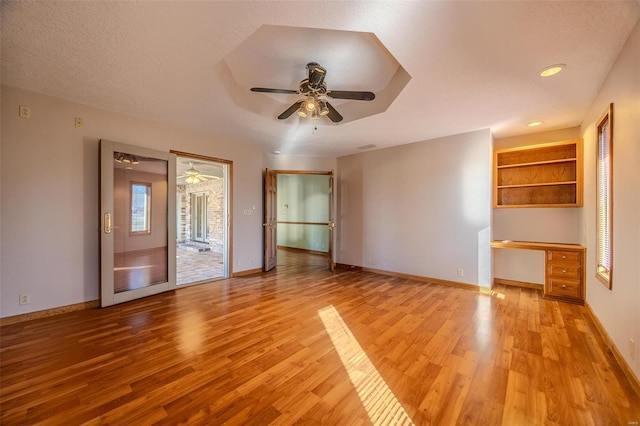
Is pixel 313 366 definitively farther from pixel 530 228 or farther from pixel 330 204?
pixel 530 228

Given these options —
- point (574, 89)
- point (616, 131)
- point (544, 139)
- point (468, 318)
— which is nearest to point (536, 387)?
point (468, 318)

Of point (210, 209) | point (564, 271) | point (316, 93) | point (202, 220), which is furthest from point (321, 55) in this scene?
point (202, 220)

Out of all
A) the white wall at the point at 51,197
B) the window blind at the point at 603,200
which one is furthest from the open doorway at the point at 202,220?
the window blind at the point at 603,200

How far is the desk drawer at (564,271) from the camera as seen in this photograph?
3.45 m

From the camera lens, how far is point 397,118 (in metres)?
3.56

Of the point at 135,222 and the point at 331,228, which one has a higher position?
the point at 135,222

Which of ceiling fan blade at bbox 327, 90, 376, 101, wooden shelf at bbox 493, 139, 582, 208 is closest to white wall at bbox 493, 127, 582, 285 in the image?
wooden shelf at bbox 493, 139, 582, 208

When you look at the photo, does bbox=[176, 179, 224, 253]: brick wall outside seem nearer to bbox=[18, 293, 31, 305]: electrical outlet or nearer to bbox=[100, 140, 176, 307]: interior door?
bbox=[100, 140, 176, 307]: interior door

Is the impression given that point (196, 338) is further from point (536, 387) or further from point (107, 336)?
point (536, 387)

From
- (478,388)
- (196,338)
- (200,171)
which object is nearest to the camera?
(478,388)

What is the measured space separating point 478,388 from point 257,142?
471 centimetres

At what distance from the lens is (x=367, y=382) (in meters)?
1.81

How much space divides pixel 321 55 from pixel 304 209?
607 centimetres

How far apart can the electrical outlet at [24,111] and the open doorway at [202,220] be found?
61.2 inches
